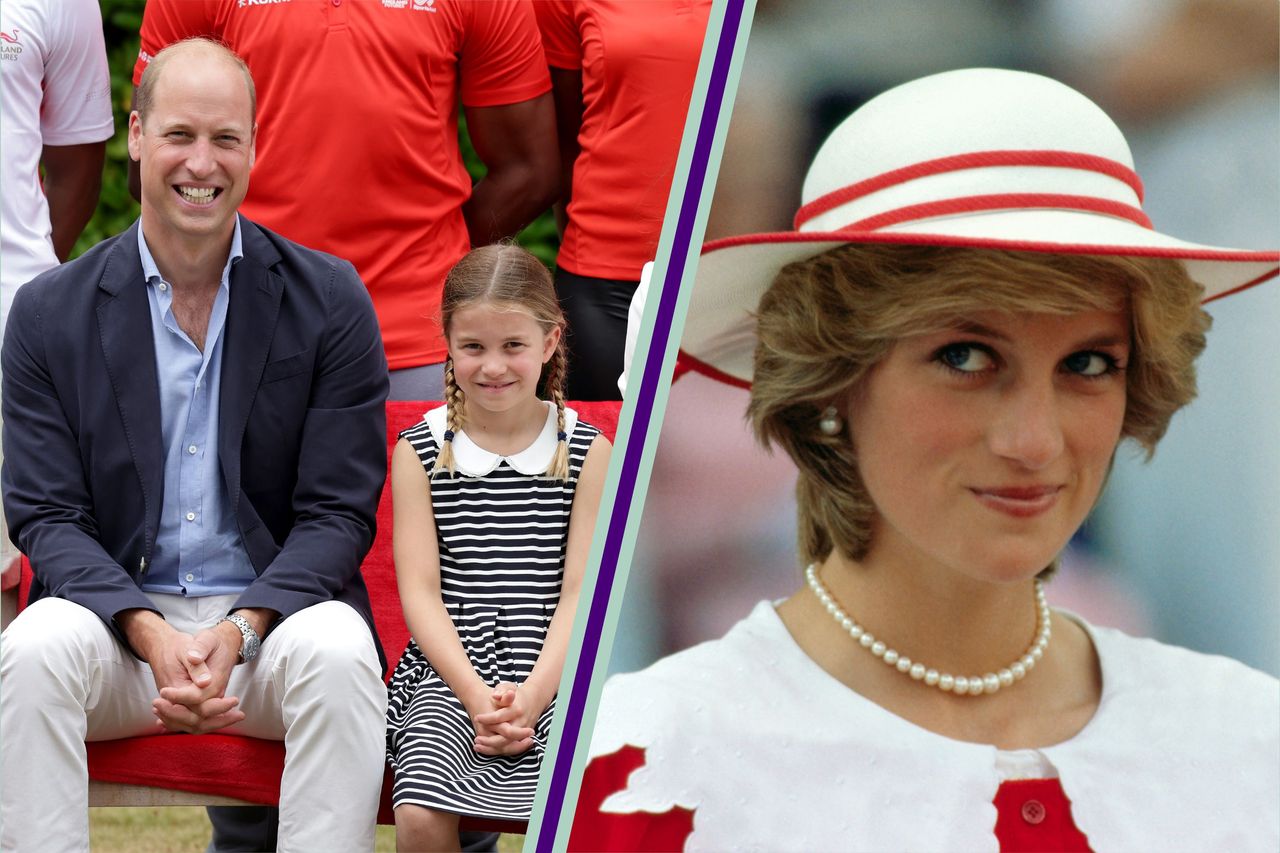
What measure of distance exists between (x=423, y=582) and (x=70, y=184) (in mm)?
978

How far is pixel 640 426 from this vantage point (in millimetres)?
1238

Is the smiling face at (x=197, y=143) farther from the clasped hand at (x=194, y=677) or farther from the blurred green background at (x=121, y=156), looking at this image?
the blurred green background at (x=121, y=156)

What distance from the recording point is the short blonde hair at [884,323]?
1201mm

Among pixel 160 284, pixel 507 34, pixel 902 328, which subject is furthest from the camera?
pixel 507 34

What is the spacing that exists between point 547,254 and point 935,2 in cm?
233

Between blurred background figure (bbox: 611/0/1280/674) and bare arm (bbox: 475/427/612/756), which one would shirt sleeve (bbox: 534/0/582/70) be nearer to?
bare arm (bbox: 475/427/612/756)

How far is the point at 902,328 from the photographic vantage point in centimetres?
122

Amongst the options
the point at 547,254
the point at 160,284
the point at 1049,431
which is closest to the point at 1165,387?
the point at 1049,431

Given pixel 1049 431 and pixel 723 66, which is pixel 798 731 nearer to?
pixel 1049 431

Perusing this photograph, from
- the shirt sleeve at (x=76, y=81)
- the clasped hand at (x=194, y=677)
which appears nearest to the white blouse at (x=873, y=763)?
the clasped hand at (x=194, y=677)

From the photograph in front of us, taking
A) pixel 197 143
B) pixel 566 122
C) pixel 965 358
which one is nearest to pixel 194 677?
pixel 197 143

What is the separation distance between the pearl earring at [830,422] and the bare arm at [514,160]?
1.34 metres

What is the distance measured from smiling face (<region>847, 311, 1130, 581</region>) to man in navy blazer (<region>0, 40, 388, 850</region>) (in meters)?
0.84

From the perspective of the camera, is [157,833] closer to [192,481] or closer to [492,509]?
[192,481]
